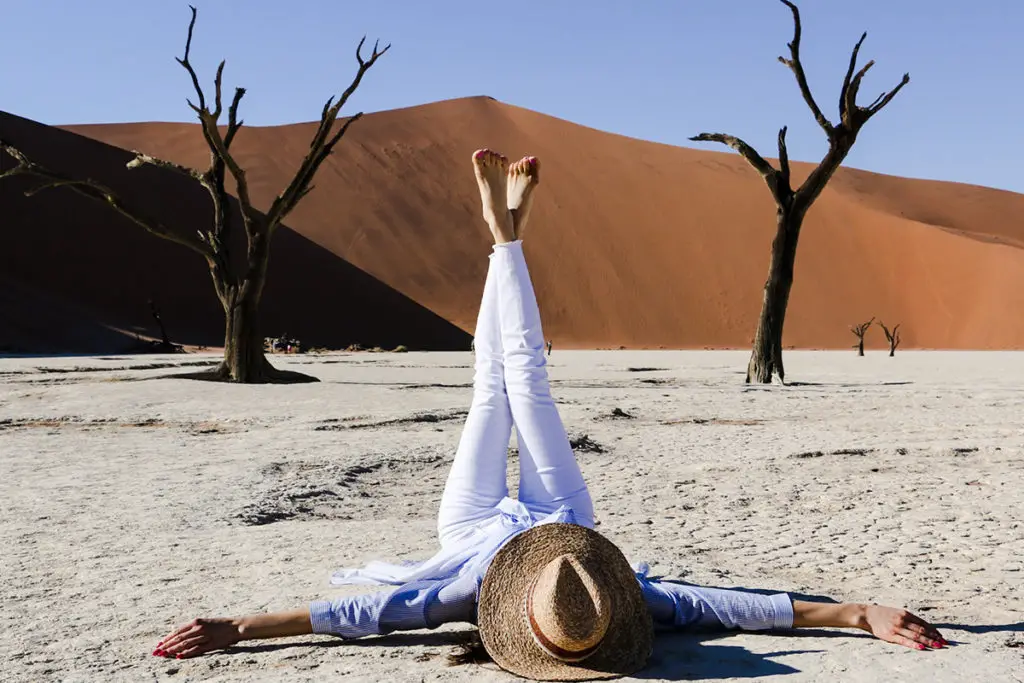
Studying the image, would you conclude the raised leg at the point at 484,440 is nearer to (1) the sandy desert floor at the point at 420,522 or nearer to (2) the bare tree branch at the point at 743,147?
(1) the sandy desert floor at the point at 420,522

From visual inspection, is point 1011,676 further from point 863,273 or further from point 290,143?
point 290,143

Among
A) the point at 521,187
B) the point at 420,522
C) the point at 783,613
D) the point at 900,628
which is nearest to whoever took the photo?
the point at 900,628

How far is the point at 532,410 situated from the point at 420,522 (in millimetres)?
2520

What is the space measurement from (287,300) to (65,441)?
39511mm

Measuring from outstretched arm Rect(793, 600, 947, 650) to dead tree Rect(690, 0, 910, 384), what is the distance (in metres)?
14.9

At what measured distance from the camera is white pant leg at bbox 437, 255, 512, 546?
3.68 metres

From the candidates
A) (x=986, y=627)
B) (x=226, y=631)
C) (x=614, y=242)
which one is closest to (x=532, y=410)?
(x=226, y=631)

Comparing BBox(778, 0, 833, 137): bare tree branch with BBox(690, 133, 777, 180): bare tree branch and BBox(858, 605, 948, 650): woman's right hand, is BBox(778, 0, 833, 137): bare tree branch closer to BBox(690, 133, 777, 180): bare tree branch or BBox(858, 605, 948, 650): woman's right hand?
BBox(690, 133, 777, 180): bare tree branch

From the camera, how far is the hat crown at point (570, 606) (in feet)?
9.58

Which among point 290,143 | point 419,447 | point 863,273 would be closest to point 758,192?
point 863,273

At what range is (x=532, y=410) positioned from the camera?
3.59 metres

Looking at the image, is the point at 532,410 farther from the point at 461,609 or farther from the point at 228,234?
the point at 228,234

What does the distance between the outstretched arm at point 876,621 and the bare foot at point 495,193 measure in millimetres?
1539

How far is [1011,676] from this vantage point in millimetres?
3201
